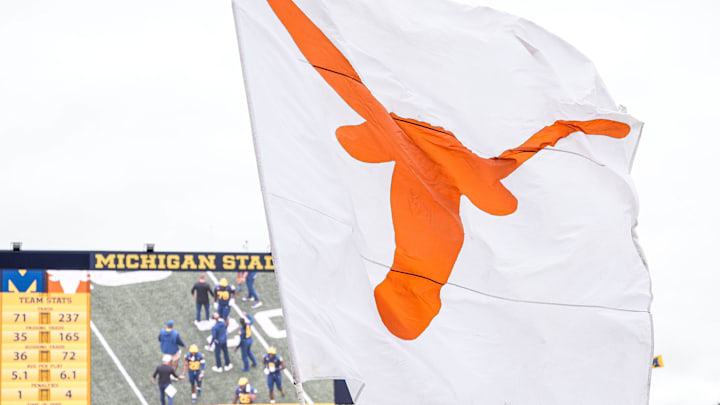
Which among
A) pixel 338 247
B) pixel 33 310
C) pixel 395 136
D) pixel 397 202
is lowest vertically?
pixel 338 247

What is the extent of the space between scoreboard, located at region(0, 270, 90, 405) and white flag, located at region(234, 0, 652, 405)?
1851cm

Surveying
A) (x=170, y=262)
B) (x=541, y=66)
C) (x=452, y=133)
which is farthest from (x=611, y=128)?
(x=170, y=262)

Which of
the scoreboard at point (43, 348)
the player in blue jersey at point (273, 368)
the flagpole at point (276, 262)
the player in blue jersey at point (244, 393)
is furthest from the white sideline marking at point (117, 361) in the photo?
the flagpole at point (276, 262)

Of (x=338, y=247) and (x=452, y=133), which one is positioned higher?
(x=452, y=133)

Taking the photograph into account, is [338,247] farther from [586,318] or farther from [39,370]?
[39,370]

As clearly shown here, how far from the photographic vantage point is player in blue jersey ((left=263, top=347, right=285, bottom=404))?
25547 millimetres

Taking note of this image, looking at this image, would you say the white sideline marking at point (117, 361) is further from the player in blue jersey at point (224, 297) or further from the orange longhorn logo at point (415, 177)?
the orange longhorn logo at point (415, 177)

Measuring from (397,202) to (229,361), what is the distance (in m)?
19.3

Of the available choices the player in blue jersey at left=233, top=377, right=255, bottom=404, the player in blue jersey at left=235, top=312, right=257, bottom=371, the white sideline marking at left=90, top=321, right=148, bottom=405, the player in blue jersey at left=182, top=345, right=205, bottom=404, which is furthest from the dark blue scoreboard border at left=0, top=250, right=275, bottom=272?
the player in blue jersey at left=233, top=377, right=255, bottom=404

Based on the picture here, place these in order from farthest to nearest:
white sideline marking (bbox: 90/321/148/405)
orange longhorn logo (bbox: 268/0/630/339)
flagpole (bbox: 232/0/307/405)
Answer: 1. white sideline marking (bbox: 90/321/148/405)
2. orange longhorn logo (bbox: 268/0/630/339)
3. flagpole (bbox: 232/0/307/405)

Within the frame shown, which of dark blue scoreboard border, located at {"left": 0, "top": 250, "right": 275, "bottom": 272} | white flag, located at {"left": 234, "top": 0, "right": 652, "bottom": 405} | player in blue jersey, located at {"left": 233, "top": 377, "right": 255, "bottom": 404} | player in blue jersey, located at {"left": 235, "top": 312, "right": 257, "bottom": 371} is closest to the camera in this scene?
white flag, located at {"left": 234, "top": 0, "right": 652, "bottom": 405}

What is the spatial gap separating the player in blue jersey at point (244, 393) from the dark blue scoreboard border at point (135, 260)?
2863mm

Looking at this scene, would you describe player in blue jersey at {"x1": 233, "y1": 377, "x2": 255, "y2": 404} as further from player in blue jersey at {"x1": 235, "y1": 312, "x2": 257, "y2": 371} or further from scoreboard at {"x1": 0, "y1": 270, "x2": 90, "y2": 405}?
scoreboard at {"x1": 0, "y1": 270, "x2": 90, "y2": 405}

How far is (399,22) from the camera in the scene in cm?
775
